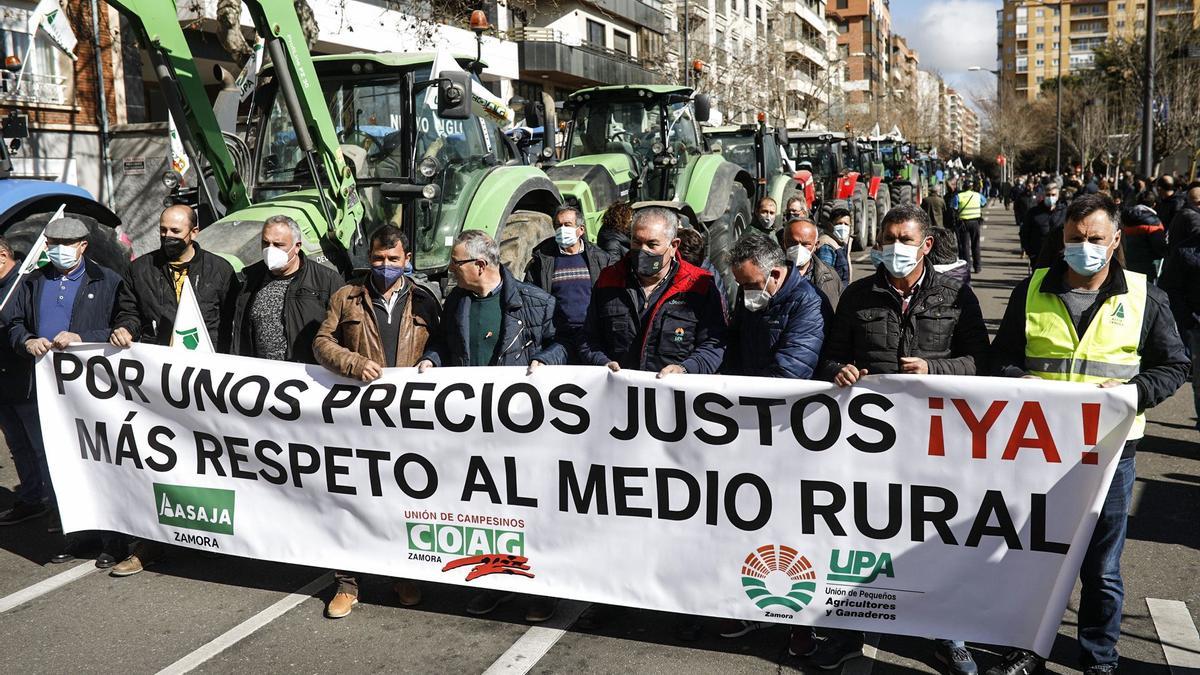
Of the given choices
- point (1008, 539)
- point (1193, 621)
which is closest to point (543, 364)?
point (1008, 539)

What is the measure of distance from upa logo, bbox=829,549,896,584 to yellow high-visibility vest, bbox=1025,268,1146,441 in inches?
37.8

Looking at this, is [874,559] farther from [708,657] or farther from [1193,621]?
[1193,621]

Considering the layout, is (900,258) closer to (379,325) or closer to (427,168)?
(379,325)

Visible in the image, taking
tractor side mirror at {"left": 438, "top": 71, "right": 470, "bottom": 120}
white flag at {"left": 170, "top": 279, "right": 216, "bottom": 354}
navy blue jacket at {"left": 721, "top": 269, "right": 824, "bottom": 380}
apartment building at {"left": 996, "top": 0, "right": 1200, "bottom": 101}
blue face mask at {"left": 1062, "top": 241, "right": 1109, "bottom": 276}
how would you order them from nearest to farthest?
blue face mask at {"left": 1062, "top": 241, "right": 1109, "bottom": 276}
navy blue jacket at {"left": 721, "top": 269, "right": 824, "bottom": 380}
white flag at {"left": 170, "top": 279, "right": 216, "bottom": 354}
tractor side mirror at {"left": 438, "top": 71, "right": 470, "bottom": 120}
apartment building at {"left": 996, "top": 0, "right": 1200, "bottom": 101}

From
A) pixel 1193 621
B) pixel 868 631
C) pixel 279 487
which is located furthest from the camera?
pixel 279 487

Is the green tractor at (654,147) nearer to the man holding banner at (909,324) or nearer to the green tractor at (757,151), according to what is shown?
the green tractor at (757,151)

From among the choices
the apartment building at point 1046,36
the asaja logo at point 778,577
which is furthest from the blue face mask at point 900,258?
the apartment building at point 1046,36

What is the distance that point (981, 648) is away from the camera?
4484 millimetres

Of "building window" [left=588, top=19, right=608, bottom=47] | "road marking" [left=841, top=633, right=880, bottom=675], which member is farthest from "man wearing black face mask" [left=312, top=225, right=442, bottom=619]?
"building window" [left=588, top=19, right=608, bottom=47]

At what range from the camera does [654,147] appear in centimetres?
1212

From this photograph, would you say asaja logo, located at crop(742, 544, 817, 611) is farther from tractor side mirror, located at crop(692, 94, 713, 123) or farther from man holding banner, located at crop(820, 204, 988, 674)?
tractor side mirror, located at crop(692, 94, 713, 123)

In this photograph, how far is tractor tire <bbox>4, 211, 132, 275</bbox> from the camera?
873cm

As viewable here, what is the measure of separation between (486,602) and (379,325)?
142 centimetres

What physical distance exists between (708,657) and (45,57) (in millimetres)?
17952
